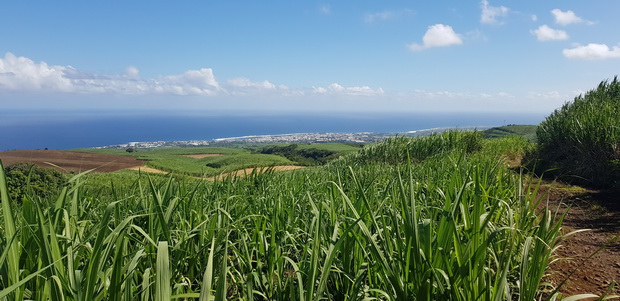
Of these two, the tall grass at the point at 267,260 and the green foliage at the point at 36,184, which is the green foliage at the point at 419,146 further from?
the tall grass at the point at 267,260

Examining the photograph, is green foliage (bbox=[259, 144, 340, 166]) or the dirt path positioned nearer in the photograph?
the dirt path

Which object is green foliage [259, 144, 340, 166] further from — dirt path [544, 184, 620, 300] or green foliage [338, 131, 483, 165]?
dirt path [544, 184, 620, 300]

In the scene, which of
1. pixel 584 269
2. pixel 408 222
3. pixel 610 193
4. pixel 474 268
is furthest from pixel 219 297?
pixel 610 193

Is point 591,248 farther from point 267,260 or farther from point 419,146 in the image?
point 419,146

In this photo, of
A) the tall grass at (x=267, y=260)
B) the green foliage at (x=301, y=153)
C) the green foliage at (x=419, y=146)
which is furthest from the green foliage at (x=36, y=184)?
the green foliage at (x=301, y=153)

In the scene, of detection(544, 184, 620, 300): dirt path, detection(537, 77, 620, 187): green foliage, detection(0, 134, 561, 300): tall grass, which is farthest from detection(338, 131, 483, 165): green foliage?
detection(0, 134, 561, 300): tall grass

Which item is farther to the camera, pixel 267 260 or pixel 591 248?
pixel 591 248

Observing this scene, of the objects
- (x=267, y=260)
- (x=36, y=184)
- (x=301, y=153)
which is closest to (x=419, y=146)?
(x=267, y=260)

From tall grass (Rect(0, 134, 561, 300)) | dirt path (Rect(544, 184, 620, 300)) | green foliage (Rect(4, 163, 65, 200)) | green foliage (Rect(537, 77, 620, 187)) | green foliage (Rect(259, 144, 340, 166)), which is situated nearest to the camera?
tall grass (Rect(0, 134, 561, 300))

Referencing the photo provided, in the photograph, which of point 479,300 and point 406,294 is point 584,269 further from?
point 406,294

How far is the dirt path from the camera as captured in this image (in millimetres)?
2572

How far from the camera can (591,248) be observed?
11.5ft

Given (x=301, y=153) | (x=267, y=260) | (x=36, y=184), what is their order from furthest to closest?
(x=301, y=153) < (x=36, y=184) < (x=267, y=260)

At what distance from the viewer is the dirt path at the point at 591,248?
2.57m
